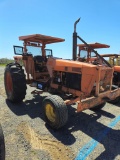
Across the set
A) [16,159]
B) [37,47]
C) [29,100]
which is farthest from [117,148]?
[37,47]

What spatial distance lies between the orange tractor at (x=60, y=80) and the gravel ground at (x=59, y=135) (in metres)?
0.38

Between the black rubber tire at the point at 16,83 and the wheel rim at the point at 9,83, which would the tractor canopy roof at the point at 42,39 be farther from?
the wheel rim at the point at 9,83

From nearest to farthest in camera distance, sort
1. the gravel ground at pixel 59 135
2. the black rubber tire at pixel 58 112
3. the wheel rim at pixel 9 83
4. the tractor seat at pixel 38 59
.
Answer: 1. the gravel ground at pixel 59 135
2. the black rubber tire at pixel 58 112
3. the wheel rim at pixel 9 83
4. the tractor seat at pixel 38 59

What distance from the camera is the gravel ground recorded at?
11.0 feet

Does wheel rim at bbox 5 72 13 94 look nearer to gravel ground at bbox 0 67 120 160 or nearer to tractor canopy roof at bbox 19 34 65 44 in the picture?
gravel ground at bbox 0 67 120 160

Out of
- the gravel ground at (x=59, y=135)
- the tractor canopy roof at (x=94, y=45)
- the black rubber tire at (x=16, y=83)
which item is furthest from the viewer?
the tractor canopy roof at (x=94, y=45)

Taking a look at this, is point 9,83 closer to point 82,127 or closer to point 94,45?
point 82,127

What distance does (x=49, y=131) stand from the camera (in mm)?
4281

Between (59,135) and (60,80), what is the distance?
1884mm

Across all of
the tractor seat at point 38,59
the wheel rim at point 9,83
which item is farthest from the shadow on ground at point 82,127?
the tractor seat at point 38,59

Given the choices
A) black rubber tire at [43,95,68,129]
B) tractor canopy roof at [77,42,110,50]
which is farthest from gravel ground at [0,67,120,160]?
tractor canopy roof at [77,42,110,50]

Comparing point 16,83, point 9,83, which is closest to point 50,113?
point 16,83

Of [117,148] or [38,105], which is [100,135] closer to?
[117,148]

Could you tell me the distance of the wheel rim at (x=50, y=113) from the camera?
14.7 feet
